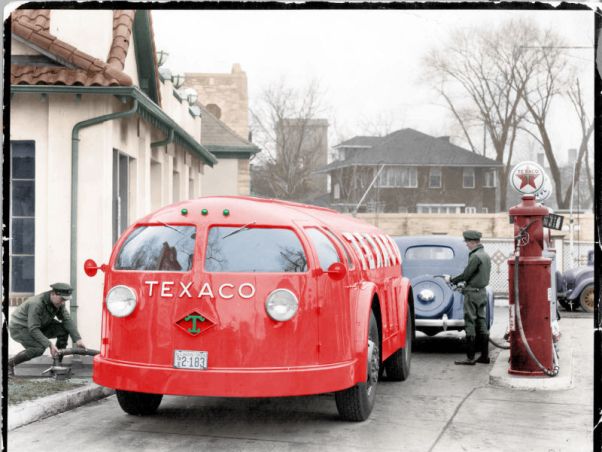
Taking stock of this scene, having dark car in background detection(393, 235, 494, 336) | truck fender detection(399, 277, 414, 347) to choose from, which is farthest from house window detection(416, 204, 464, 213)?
truck fender detection(399, 277, 414, 347)

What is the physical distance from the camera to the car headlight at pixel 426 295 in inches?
546

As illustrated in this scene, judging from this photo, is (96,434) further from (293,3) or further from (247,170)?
(247,170)

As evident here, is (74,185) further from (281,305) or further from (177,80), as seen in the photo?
(177,80)

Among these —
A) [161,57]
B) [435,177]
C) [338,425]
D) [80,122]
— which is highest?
[435,177]

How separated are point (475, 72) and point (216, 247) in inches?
585

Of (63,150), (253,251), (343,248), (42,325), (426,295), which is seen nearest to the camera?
(253,251)

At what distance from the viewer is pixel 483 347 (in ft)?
42.3

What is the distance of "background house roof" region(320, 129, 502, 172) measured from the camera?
58.8 meters

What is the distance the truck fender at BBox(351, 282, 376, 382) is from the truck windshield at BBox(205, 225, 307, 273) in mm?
806

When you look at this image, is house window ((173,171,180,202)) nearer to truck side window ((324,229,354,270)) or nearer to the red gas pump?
the red gas pump

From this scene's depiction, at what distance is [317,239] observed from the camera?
26.5 feet

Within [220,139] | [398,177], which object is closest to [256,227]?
[220,139]

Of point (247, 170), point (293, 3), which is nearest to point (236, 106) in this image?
point (247, 170)

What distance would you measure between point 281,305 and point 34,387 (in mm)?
3376
